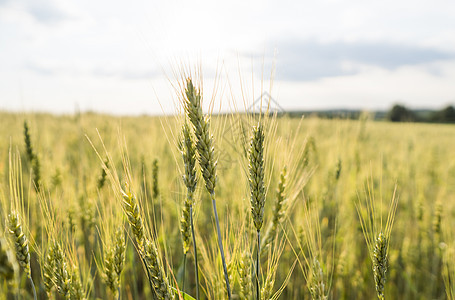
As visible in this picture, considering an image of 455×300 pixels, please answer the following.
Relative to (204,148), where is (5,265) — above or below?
below

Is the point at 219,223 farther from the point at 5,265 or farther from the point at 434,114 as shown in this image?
the point at 434,114

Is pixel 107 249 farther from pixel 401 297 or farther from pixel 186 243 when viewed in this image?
pixel 401 297

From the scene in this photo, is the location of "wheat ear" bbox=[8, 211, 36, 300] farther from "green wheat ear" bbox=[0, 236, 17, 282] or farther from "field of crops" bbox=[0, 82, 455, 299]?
"green wheat ear" bbox=[0, 236, 17, 282]

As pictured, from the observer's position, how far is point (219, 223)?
1.79m

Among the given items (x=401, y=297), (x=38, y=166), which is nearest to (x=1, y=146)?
(x=38, y=166)

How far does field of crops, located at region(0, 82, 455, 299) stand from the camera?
3.34ft

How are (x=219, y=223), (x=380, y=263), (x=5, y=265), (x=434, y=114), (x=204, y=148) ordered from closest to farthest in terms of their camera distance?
(x=5, y=265) → (x=204, y=148) → (x=380, y=263) → (x=219, y=223) → (x=434, y=114)

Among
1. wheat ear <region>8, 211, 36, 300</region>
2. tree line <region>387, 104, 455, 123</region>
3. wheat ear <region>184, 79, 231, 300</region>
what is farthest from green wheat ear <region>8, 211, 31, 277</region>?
tree line <region>387, 104, 455, 123</region>

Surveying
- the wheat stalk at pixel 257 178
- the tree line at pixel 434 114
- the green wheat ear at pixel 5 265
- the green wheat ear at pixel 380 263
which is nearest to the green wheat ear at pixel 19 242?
the green wheat ear at pixel 5 265

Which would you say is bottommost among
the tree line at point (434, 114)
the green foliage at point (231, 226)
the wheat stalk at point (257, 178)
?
the green foliage at point (231, 226)

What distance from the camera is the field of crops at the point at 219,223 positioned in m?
1.02

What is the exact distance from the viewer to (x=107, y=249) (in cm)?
120

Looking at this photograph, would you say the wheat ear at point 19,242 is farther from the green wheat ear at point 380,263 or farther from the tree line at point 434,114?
the tree line at point 434,114

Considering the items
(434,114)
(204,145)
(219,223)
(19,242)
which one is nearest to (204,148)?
(204,145)
